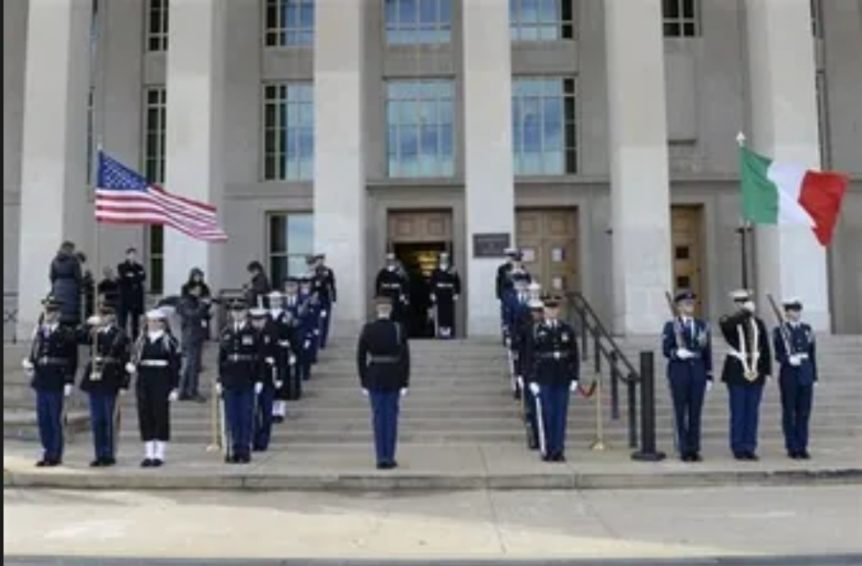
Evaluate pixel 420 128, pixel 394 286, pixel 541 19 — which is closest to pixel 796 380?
pixel 394 286

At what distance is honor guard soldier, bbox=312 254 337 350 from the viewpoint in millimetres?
17317

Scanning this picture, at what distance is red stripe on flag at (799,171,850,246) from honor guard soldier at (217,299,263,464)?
25.1ft

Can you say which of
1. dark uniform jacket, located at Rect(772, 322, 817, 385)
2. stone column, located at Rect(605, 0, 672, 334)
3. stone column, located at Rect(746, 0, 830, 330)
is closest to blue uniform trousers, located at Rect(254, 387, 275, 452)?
dark uniform jacket, located at Rect(772, 322, 817, 385)

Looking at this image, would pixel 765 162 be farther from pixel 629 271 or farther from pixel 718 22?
pixel 718 22

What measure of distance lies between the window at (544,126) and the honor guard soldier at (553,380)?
12.2 m

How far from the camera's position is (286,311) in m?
14.1

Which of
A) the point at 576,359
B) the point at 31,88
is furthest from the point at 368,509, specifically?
the point at 31,88

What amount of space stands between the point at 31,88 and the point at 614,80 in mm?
11847

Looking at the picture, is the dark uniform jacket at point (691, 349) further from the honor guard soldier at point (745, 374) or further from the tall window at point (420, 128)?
the tall window at point (420, 128)

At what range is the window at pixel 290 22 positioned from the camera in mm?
24547

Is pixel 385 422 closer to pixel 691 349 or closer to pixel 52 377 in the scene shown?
pixel 691 349

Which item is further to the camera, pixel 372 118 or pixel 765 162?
pixel 372 118

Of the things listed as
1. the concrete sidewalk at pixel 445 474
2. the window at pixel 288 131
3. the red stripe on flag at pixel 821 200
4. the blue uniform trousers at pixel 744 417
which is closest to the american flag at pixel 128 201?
the concrete sidewalk at pixel 445 474

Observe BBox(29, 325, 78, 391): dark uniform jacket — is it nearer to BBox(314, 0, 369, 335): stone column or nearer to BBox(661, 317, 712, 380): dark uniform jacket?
BBox(661, 317, 712, 380): dark uniform jacket
